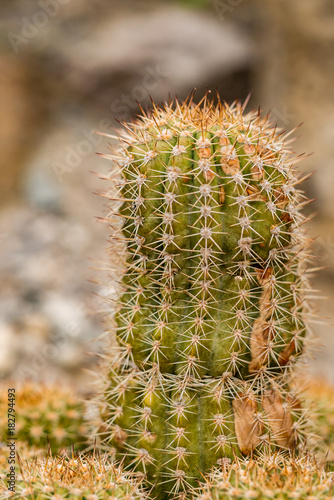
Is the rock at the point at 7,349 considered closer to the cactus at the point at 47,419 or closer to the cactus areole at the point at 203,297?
the cactus at the point at 47,419

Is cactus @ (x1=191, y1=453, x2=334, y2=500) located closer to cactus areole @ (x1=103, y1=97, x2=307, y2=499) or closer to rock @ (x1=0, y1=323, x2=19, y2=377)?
Result: cactus areole @ (x1=103, y1=97, x2=307, y2=499)

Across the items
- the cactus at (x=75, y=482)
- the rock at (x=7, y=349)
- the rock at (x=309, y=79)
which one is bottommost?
the cactus at (x=75, y=482)

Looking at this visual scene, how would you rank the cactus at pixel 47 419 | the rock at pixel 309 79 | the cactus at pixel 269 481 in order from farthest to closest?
the rock at pixel 309 79, the cactus at pixel 47 419, the cactus at pixel 269 481

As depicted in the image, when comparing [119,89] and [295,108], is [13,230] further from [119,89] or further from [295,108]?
[295,108]

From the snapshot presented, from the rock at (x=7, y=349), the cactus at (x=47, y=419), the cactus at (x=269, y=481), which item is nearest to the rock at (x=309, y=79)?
the rock at (x=7, y=349)

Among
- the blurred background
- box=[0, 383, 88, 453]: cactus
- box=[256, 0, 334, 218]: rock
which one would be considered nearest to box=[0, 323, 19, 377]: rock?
box=[0, 383, 88, 453]: cactus

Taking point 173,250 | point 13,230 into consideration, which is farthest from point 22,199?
point 173,250
